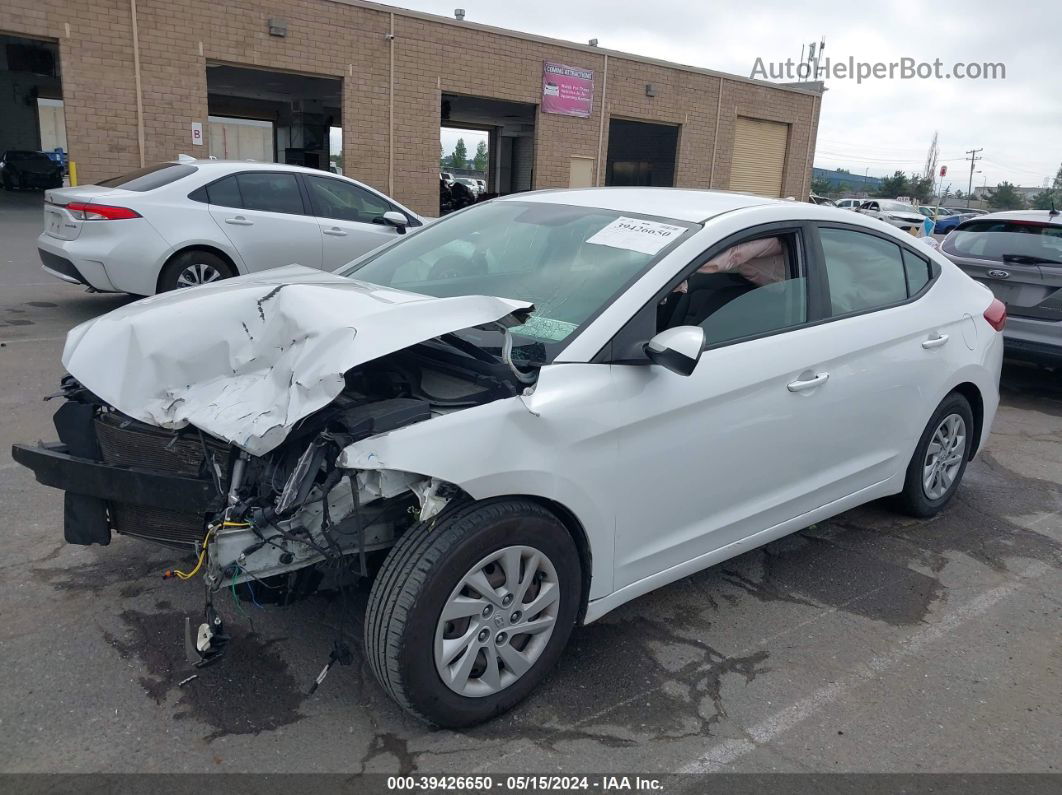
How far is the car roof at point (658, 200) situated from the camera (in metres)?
3.58

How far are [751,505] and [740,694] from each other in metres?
0.76

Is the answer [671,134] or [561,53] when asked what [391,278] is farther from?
[671,134]

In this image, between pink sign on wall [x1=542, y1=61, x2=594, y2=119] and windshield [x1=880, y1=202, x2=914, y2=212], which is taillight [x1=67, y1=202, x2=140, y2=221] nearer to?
pink sign on wall [x1=542, y1=61, x2=594, y2=119]

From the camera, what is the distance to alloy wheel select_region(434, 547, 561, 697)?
2658 millimetres

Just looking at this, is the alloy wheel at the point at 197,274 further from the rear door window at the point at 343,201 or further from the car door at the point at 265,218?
the rear door window at the point at 343,201

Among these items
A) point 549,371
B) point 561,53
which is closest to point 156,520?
point 549,371

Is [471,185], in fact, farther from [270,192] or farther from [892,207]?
[270,192]

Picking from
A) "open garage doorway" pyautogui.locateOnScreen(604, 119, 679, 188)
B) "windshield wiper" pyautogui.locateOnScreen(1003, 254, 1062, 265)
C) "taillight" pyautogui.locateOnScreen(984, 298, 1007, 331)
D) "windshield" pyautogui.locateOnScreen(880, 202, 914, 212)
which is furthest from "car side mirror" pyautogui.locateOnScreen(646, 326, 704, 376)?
"windshield" pyautogui.locateOnScreen(880, 202, 914, 212)

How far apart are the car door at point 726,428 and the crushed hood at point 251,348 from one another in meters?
0.66

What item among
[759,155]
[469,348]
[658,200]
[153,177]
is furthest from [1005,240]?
[759,155]

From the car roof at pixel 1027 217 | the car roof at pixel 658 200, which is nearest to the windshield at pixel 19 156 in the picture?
the car roof at pixel 1027 217

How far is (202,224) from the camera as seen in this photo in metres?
8.14

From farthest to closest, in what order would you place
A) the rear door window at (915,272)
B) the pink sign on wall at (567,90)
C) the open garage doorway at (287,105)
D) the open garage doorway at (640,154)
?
the open garage doorway at (640,154) < the open garage doorway at (287,105) < the pink sign on wall at (567,90) < the rear door window at (915,272)

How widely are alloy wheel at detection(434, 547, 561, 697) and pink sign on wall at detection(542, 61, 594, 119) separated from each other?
70.9ft
